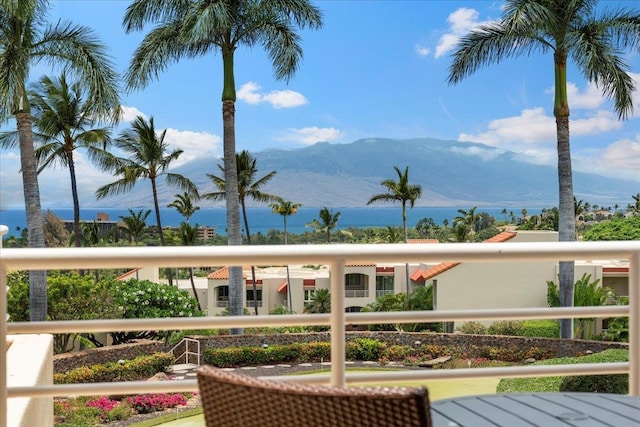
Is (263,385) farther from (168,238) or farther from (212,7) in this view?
(168,238)

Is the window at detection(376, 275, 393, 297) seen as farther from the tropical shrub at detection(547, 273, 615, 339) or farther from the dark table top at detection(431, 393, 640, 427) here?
the dark table top at detection(431, 393, 640, 427)

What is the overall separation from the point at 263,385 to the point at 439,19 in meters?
121

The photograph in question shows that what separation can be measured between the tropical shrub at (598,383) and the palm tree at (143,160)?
94.1ft

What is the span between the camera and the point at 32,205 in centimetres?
2219

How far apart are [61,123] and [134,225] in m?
19.8

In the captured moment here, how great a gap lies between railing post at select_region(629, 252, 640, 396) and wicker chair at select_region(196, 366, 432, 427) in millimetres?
1418

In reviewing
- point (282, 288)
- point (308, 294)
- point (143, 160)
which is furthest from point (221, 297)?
point (143, 160)

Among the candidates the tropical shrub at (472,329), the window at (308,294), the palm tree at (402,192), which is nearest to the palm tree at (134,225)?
the window at (308,294)

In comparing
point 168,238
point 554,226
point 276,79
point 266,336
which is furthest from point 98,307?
point 554,226

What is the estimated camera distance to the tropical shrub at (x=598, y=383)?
10192 millimetres

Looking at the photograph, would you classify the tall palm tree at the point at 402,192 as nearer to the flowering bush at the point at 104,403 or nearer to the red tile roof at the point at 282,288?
the red tile roof at the point at 282,288

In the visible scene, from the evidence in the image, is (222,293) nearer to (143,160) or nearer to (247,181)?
(247,181)

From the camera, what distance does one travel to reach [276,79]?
22.1m

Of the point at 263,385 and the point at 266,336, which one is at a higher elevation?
the point at 263,385
